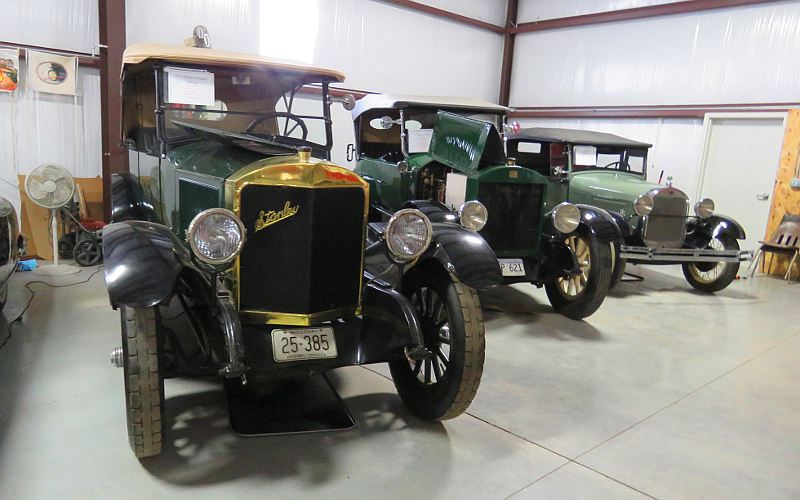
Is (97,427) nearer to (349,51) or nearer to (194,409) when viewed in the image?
(194,409)

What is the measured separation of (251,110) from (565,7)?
8429 mm

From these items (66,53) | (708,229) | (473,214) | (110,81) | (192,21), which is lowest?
(708,229)

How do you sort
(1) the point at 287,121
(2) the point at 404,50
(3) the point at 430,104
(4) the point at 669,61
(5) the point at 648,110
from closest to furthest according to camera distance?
(1) the point at 287,121, (3) the point at 430,104, (4) the point at 669,61, (5) the point at 648,110, (2) the point at 404,50

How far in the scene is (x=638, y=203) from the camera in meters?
5.65

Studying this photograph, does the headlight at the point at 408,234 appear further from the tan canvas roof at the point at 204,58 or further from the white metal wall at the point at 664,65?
the white metal wall at the point at 664,65

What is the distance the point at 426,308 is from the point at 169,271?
1298 mm

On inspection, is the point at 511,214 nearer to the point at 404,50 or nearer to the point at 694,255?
the point at 694,255

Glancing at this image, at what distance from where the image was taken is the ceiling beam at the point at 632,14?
26.7 ft

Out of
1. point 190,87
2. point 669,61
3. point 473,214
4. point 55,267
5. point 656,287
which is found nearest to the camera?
point 190,87

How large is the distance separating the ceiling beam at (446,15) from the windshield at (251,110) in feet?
19.8

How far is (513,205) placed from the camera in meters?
4.71

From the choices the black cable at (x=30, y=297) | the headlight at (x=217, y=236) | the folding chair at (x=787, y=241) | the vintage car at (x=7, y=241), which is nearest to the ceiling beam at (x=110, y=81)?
the black cable at (x=30, y=297)

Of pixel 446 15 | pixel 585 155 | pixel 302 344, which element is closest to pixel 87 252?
pixel 302 344

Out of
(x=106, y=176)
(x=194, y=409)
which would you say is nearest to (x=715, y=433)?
(x=194, y=409)
